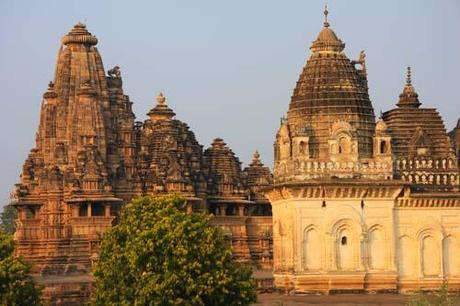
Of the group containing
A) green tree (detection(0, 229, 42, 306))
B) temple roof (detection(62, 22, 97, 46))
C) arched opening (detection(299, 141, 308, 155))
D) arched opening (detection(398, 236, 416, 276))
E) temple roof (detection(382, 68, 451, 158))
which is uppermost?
temple roof (detection(62, 22, 97, 46))

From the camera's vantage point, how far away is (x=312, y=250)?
47469 mm

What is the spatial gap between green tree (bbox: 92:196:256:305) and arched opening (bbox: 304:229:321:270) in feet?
22.5

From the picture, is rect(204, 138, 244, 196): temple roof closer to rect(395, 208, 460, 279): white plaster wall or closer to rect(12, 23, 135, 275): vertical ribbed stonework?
rect(12, 23, 135, 275): vertical ribbed stonework

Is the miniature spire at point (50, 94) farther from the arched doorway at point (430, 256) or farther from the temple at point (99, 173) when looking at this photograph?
the arched doorway at point (430, 256)

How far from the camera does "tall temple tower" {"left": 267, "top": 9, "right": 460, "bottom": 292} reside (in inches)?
1861

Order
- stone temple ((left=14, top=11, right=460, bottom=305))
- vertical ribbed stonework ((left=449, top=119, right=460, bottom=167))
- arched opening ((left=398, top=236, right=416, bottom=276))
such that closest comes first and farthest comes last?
stone temple ((left=14, top=11, right=460, bottom=305))
arched opening ((left=398, top=236, right=416, bottom=276))
vertical ribbed stonework ((left=449, top=119, right=460, bottom=167))

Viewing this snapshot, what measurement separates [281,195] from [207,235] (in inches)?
335

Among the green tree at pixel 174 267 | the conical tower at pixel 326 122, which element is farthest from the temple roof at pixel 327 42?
the green tree at pixel 174 267

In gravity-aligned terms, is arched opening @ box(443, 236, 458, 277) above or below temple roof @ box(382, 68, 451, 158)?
below

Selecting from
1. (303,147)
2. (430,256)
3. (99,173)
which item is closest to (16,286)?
(303,147)

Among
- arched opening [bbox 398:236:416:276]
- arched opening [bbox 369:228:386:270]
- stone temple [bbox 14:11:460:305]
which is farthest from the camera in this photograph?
arched opening [bbox 398:236:416:276]

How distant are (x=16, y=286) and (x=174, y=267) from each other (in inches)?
215

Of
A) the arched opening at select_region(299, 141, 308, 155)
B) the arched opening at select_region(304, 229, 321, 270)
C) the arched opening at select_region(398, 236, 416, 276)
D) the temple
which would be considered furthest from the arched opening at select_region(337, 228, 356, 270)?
the temple

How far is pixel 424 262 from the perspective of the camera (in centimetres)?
4878
